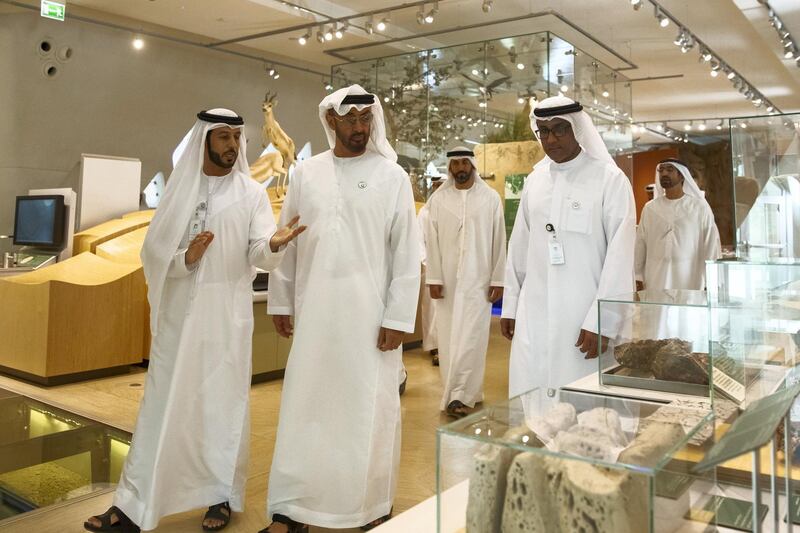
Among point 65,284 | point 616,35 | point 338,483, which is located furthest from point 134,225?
point 616,35

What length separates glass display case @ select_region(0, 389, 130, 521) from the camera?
10.0ft

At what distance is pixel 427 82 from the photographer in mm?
9656

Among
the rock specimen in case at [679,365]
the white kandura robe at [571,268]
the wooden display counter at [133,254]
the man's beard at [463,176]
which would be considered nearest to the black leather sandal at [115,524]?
the white kandura robe at [571,268]

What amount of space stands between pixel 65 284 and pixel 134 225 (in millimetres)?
1835

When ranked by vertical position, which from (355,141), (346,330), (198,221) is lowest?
(346,330)

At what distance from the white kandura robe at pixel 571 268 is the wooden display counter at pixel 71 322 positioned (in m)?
3.92

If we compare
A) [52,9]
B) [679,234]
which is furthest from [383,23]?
[679,234]

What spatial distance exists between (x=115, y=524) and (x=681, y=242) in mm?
4734

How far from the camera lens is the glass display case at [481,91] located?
27.4ft

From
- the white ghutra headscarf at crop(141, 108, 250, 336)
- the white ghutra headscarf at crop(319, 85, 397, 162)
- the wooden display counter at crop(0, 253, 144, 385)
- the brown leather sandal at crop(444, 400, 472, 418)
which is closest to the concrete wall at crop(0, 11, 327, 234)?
the wooden display counter at crop(0, 253, 144, 385)

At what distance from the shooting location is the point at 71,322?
5.27 m

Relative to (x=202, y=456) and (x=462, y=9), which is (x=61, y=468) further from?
(x=462, y=9)

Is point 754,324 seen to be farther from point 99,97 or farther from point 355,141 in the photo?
point 99,97

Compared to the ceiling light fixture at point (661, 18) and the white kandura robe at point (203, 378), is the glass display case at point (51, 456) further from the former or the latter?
the ceiling light fixture at point (661, 18)
